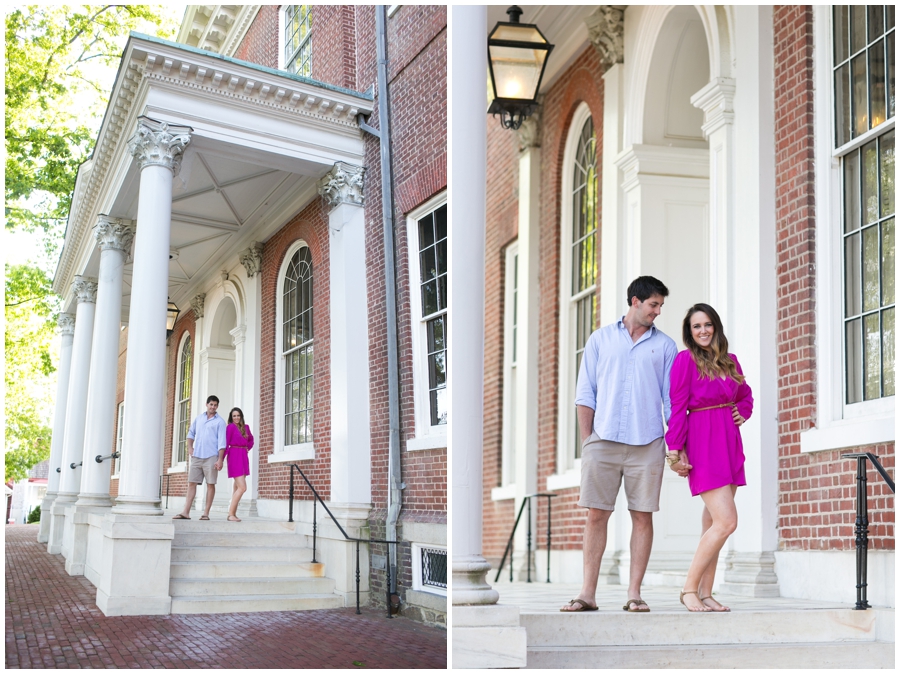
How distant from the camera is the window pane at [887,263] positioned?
6234 millimetres

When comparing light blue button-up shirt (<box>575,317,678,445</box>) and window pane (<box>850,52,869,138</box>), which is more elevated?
window pane (<box>850,52,869,138</box>)

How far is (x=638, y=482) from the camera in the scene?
5.16 metres

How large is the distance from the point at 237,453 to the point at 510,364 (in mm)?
4111

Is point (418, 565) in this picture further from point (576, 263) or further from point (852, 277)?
point (852, 277)

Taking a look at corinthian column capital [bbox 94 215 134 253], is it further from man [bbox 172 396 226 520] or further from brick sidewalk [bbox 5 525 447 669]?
brick sidewalk [bbox 5 525 447 669]

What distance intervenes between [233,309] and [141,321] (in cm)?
799

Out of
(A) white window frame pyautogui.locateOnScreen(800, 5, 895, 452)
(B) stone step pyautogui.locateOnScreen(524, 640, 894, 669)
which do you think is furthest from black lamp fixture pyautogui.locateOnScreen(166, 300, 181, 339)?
(B) stone step pyautogui.locateOnScreen(524, 640, 894, 669)

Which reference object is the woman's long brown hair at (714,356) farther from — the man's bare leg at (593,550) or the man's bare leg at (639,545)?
the man's bare leg at (593,550)

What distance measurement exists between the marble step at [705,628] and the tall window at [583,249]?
551cm

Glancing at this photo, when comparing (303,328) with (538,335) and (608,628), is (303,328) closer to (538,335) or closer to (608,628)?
(538,335)

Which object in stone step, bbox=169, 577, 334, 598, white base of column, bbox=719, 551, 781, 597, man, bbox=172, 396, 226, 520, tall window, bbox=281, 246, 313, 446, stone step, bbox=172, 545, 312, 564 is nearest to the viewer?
white base of column, bbox=719, 551, 781, 597

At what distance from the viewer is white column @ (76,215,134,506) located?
12484 mm

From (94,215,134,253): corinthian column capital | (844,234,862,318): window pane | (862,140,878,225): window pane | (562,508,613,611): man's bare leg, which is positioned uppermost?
(94,215,134,253): corinthian column capital

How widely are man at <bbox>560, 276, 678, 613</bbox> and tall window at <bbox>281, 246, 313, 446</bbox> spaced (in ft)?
25.1
